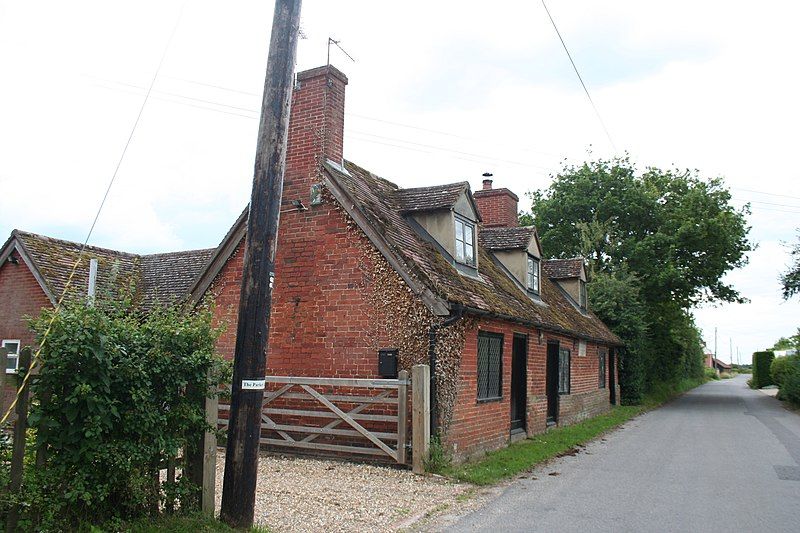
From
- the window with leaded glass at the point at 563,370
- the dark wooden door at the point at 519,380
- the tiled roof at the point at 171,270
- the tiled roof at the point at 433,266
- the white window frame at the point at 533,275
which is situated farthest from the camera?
the tiled roof at the point at 171,270

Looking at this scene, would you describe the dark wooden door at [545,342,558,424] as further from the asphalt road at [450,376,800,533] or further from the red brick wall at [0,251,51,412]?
the red brick wall at [0,251,51,412]

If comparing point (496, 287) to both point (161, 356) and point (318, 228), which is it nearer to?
point (318, 228)

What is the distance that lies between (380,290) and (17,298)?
12664 millimetres

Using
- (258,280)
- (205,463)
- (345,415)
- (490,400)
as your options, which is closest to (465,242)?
(490,400)

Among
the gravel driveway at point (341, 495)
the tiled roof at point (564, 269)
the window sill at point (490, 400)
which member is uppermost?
the tiled roof at point (564, 269)

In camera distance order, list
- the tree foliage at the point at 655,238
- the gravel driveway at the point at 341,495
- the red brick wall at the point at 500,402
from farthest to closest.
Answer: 1. the tree foliage at the point at 655,238
2. the red brick wall at the point at 500,402
3. the gravel driveway at the point at 341,495

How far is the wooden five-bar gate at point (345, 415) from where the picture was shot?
10492mm

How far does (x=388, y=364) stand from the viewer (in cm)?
1129

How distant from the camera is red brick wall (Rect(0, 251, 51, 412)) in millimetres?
18109

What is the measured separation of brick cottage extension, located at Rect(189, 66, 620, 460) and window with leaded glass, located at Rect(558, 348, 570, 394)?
2682 millimetres

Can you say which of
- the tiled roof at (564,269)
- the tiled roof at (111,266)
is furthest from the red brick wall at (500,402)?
the tiled roof at (111,266)

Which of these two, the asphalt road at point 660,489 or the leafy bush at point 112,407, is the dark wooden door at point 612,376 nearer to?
the asphalt road at point 660,489

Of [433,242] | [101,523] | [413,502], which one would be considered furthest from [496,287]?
[101,523]

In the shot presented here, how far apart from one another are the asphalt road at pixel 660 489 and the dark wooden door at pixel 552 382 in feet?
5.51
